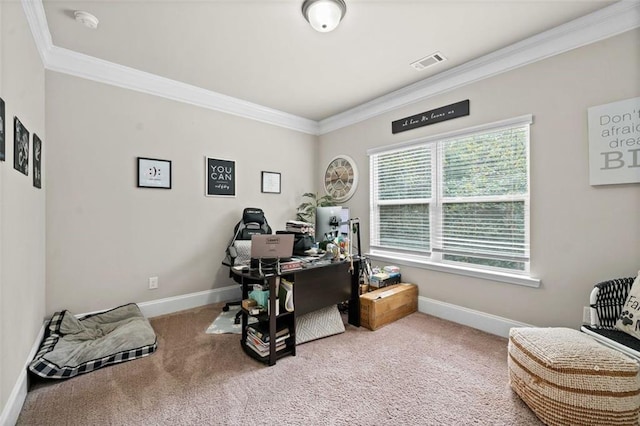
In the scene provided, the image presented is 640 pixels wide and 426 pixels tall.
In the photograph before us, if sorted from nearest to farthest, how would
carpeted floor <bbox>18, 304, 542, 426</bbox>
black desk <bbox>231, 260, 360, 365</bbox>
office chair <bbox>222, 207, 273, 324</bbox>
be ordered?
carpeted floor <bbox>18, 304, 542, 426</bbox>
black desk <bbox>231, 260, 360, 365</bbox>
office chair <bbox>222, 207, 273, 324</bbox>

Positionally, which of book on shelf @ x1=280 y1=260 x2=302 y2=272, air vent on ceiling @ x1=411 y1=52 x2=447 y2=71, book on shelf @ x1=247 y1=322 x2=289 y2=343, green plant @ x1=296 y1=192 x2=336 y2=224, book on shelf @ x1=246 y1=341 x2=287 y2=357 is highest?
air vent on ceiling @ x1=411 y1=52 x2=447 y2=71

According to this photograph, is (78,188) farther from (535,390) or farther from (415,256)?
(535,390)

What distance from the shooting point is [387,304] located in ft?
9.46

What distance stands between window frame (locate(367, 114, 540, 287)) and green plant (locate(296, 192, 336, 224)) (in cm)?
74

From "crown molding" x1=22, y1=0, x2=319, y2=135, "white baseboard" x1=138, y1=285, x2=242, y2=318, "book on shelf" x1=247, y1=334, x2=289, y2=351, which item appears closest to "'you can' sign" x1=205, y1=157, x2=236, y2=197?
"crown molding" x1=22, y1=0, x2=319, y2=135

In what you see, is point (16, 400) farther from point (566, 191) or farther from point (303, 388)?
point (566, 191)

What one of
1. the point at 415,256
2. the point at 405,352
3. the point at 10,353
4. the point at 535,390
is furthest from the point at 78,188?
the point at 535,390

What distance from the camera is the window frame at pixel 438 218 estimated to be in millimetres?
2502

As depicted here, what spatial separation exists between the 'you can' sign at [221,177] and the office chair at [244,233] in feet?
1.18

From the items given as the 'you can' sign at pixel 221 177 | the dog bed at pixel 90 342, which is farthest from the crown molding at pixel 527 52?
the dog bed at pixel 90 342

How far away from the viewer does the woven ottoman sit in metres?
1.40

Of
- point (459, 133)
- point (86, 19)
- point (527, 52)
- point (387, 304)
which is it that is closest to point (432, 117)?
point (459, 133)

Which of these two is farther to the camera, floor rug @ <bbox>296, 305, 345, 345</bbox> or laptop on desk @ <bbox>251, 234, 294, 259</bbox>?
floor rug @ <bbox>296, 305, 345, 345</bbox>

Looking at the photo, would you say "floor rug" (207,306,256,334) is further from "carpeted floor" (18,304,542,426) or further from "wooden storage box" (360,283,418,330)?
"wooden storage box" (360,283,418,330)
